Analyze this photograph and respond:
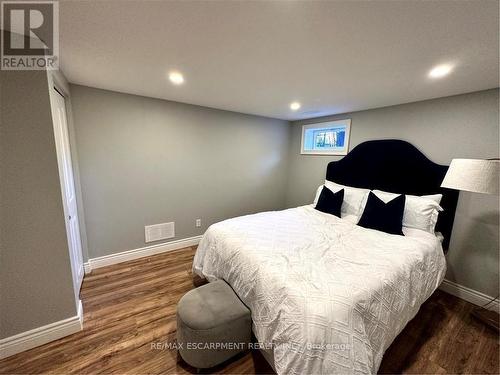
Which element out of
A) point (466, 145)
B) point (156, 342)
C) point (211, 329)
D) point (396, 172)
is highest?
point (466, 145)

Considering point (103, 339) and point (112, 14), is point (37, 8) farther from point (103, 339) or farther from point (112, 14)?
point (103, 339)

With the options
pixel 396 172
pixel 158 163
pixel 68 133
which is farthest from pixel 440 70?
pixel 68 133

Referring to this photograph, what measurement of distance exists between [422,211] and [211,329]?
236cm

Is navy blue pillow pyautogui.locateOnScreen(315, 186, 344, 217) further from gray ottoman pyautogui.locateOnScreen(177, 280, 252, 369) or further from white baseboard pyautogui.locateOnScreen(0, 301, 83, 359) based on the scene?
white baseboard pyautogui.locateOnScreen(0, 301, 83, 359)

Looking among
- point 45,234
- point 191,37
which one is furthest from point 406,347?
point 45,234

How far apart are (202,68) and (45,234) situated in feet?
5.73

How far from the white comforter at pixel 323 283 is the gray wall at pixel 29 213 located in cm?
118

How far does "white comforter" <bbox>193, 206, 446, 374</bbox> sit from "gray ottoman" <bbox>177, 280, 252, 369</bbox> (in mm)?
119

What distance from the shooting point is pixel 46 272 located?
1512mm

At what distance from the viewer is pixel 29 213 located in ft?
4.59

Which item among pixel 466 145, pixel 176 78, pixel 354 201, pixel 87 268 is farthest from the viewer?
pixel 354 201

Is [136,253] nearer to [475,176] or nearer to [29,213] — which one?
[29,213]

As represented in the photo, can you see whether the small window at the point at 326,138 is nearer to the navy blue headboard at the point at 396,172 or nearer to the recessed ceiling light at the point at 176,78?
the navy blue headboard at the point at 396,172

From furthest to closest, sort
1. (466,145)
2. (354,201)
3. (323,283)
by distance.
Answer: (354,201) → (466,145) → (323,283)
